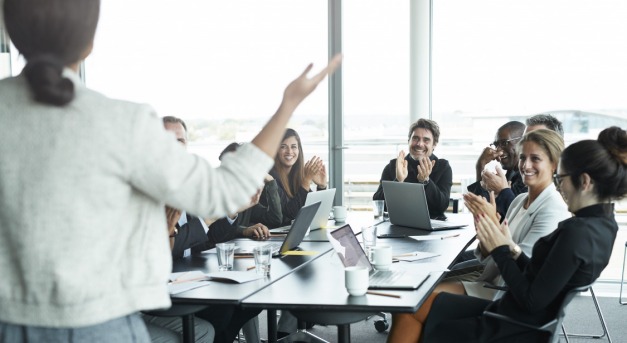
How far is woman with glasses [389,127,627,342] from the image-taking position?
95.3 inches

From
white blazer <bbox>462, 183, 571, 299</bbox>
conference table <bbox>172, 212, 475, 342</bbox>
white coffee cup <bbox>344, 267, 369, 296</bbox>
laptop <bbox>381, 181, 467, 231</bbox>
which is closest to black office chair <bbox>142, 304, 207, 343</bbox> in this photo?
conference table <bbox>172, 212, 475, 342</bbox>

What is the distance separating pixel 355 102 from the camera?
621 centimetres

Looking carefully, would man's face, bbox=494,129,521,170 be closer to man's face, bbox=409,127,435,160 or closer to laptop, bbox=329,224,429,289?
man's face, bbox=409,127,435,160

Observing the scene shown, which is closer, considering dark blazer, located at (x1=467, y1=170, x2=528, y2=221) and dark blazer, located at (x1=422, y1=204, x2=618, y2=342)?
dark blazer, located at (x1=422, y1=204, x2=618, y2=342)

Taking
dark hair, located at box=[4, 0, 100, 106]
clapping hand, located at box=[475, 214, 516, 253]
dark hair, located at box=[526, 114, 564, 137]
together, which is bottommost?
clapping hand, located at box=[475, 214, 516, 253]

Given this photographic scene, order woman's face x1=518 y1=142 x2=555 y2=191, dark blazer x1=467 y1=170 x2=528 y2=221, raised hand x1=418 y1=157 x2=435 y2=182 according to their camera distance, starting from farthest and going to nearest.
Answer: raised hand x1=418 y1=157 x2=435 y2=182, dark blazer x1=467 y1=170 x2=528 y2=221, woman's face x1=518 y1=142 x2=555 y2=191

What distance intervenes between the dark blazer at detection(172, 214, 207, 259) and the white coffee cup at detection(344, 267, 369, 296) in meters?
1.05

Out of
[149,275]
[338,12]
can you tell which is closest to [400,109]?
[338,12]

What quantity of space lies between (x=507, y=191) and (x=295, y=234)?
1.44 m

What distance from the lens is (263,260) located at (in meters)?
2.65

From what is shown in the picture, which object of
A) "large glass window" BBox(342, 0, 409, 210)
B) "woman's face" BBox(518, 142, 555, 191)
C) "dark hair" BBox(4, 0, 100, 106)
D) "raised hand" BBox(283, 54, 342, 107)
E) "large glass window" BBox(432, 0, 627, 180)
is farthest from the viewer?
"large glass window" BBox(342, 0, 409, 210)

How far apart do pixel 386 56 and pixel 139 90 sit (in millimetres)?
2315

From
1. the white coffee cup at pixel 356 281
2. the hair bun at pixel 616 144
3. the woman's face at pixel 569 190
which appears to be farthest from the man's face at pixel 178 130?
the hair bun at pixel 616 144

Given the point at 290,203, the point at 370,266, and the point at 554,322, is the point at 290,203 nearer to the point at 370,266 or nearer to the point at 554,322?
the point at 370,266
